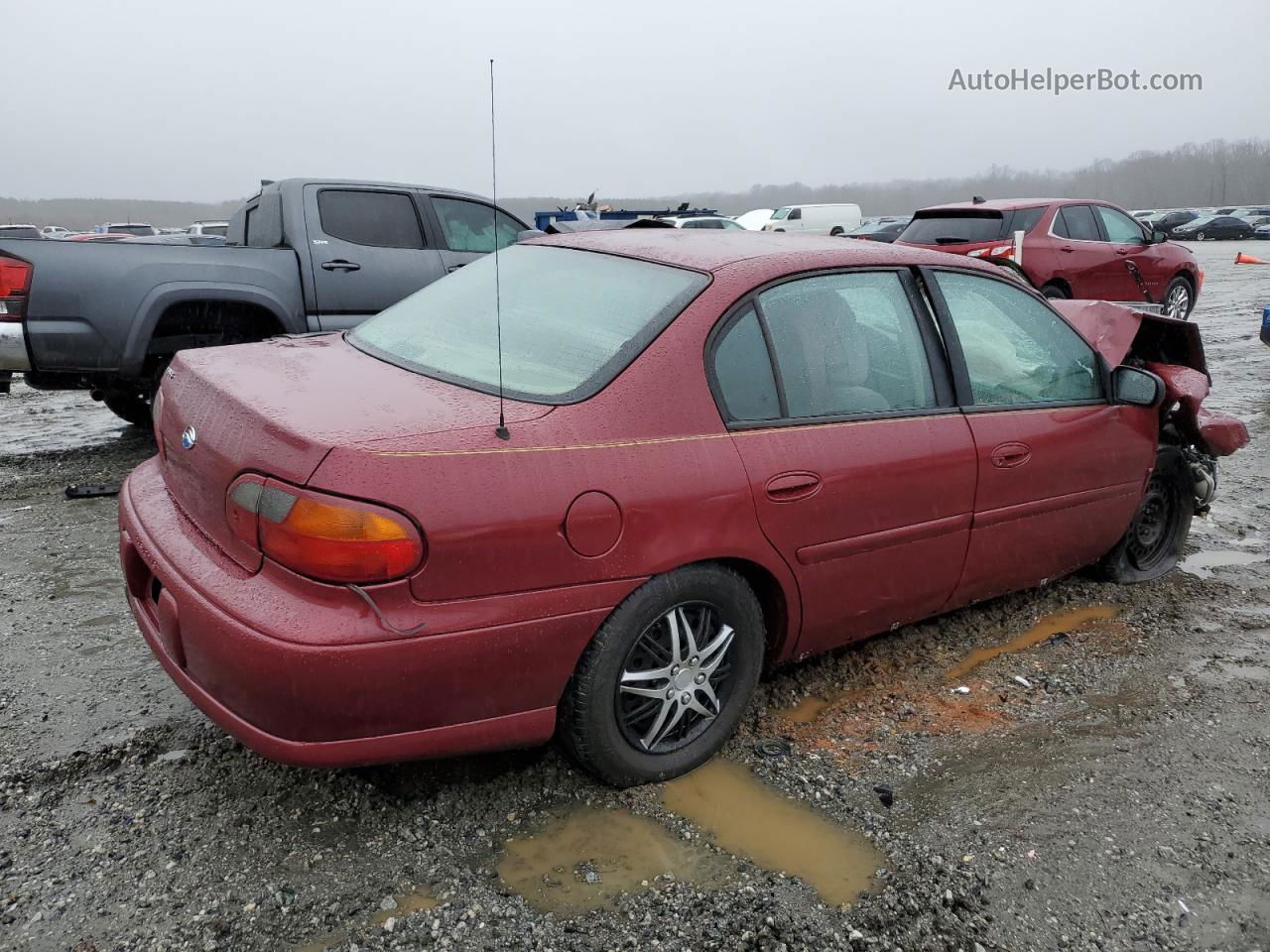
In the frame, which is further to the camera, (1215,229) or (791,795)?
(1215,229)

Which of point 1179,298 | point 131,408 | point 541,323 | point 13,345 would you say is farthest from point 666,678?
point 1179,298

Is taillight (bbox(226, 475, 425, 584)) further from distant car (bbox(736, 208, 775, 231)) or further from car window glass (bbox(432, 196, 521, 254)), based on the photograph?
distant car (bbox(736, 208, 775, 231))

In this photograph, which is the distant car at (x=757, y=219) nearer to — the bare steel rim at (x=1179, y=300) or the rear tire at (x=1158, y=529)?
the bare steel rim at (x=1179, y=300)

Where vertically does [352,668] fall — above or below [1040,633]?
above

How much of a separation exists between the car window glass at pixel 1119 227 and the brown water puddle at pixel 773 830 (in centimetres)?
1030

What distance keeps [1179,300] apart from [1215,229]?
3893 cm

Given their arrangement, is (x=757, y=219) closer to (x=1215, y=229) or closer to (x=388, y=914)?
(x=1215, y=229)

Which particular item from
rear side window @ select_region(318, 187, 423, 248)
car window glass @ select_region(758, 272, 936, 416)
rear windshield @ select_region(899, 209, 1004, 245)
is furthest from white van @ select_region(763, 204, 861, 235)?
car window glass @ select_region(758, 272, 936, 416)

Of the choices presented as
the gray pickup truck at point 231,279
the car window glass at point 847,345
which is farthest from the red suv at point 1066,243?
the car window glass at point 847,345

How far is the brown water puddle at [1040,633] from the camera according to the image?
3.56 metres

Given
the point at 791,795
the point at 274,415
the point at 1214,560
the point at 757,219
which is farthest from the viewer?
the point at 757,219

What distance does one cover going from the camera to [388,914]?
2201mm

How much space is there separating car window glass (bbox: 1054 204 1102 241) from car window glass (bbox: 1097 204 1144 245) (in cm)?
18

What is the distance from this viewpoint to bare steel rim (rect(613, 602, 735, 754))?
2551 mm
